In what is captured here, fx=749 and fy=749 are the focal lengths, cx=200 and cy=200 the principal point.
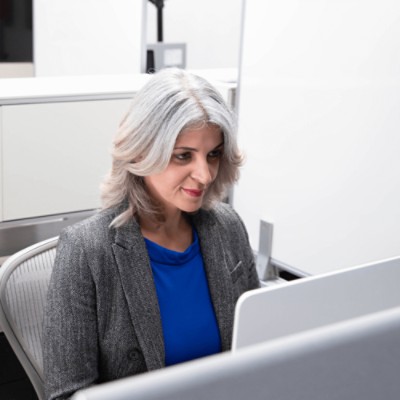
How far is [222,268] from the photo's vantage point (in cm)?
138

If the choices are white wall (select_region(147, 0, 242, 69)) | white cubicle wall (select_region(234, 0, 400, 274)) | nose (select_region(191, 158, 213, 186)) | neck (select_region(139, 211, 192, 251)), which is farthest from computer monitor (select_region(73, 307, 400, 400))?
white wall (select_region(147, 0, 242, 69))

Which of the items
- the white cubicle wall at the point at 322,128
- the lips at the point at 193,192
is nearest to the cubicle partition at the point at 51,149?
the white cubicle wall at the point at 322,128

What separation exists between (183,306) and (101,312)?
15 centimetres

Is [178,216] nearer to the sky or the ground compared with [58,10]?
nearer to the ground

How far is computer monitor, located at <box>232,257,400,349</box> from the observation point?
2.58 ft

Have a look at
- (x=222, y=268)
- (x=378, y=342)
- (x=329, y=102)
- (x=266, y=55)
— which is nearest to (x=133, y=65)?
(x=266, y=55)

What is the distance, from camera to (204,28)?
17.4 ft

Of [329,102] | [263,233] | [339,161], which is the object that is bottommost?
[263,233]

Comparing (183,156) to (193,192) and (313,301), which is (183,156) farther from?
(313,301)

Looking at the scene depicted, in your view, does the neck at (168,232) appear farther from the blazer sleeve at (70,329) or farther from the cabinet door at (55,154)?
the cabinet door at (55,154)

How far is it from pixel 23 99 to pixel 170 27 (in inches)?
142

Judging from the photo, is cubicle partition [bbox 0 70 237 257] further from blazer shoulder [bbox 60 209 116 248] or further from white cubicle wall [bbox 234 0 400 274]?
blazer shoulder [bbox 60 209 116 248]

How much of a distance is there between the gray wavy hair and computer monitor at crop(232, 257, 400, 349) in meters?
0.45

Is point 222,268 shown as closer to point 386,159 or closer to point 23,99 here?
point 386,159
